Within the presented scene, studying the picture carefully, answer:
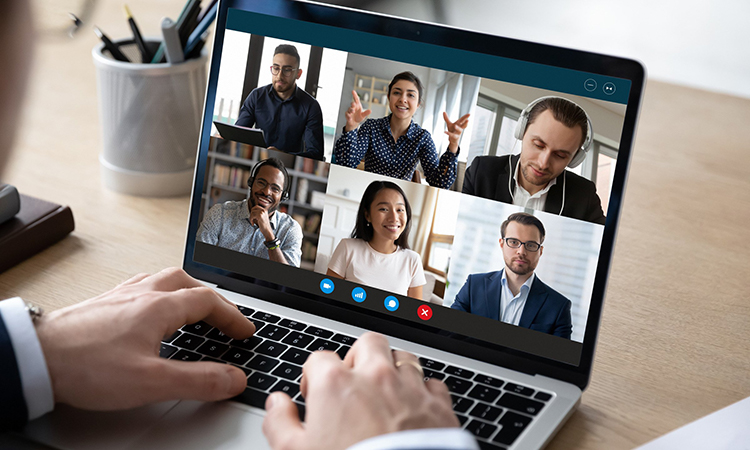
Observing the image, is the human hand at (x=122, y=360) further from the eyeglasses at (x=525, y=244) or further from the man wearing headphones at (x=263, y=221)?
the eyeglasses at (x=525, y=244)

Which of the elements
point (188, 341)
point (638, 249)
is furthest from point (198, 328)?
point (638, 249)

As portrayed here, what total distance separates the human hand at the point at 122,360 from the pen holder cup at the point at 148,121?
365 millimetres

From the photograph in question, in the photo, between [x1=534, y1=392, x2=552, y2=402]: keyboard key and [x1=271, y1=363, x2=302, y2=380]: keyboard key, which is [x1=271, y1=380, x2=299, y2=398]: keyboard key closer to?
[x1=271, y1=363, x2=302, y2=380]: keyboard key

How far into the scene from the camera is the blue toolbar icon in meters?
0.59

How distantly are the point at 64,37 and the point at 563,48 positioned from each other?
108 cm

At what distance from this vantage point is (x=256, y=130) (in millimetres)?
607

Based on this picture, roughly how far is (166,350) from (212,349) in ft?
0.12

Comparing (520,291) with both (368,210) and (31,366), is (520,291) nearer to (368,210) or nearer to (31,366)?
(368,210)

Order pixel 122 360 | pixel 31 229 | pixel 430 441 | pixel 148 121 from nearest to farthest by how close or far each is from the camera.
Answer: pixel 430 441 < pixel 122 360 < pixel 31 229 < pixel 148 121

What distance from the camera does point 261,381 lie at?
1.62 feet

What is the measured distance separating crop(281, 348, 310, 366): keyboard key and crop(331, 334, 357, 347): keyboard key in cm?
3

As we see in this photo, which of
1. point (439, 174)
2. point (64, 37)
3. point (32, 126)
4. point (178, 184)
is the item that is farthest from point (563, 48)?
point (64, 37)

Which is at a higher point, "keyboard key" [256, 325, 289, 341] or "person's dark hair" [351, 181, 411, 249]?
"person's dark hair" [351, 181, 411, 249]

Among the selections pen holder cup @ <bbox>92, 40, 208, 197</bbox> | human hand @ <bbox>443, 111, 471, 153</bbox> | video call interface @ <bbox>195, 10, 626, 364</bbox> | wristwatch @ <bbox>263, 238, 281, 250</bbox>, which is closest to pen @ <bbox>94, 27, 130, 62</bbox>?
pen holder cup @ <bbox>92, 40, 208, 197</bbox>
